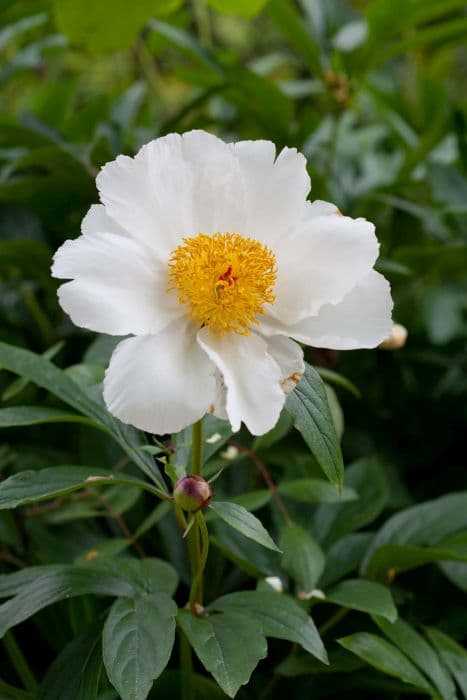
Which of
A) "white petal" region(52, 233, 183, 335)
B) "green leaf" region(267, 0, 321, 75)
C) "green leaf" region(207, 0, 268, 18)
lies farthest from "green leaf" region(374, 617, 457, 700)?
"green leaf" region(207, 0, 268, 18)

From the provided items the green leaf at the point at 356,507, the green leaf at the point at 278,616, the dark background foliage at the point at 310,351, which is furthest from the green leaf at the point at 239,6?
the green leaf at the point at 278,616

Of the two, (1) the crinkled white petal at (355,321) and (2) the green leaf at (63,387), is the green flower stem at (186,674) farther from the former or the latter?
(1) the crinkled white petal at (355,321)

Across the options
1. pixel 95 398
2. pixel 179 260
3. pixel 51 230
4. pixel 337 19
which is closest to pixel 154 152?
pixel 179 260

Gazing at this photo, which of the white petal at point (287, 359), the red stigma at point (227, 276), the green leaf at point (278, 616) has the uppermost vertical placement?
the red stigma at point (227, 276)

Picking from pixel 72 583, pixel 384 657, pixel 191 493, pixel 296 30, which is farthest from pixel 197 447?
pixel 296 30

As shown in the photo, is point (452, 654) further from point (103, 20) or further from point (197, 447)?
point (103, 20)
